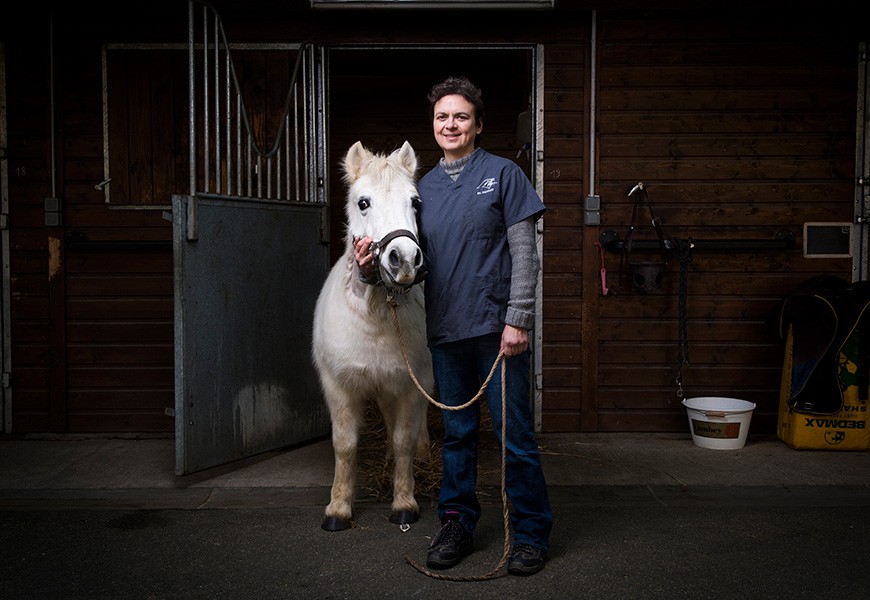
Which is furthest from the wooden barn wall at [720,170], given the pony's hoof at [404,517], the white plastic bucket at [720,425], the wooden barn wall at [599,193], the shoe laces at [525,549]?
the shoe laces at [525,549]

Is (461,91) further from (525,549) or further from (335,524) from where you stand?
(335,524)

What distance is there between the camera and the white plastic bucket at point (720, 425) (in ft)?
14.2

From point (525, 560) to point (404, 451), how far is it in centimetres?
83

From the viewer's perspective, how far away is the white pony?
284cm

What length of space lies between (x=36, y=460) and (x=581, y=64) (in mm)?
3871

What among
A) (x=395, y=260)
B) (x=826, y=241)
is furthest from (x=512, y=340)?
(x=826, y=241)

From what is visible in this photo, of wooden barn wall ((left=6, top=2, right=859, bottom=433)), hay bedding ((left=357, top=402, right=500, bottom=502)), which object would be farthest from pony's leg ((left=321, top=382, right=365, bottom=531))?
wooden barn wall ((left=6, top=2, right=859, bottom=433))

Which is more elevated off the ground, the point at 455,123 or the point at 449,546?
the point at 455,123

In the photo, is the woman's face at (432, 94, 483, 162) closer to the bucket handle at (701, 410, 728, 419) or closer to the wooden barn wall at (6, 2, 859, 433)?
the wooden barn wall at (6, 2, 859, 433)

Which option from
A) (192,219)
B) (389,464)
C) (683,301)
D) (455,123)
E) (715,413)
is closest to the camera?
(455,123)

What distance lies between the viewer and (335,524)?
318cm

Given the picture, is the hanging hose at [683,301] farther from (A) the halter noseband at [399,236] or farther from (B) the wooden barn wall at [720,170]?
(A) the halter noseband at [399,236]

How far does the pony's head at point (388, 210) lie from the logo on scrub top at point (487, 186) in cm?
27

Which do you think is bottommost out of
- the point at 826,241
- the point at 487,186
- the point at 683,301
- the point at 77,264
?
the point at 683,301
